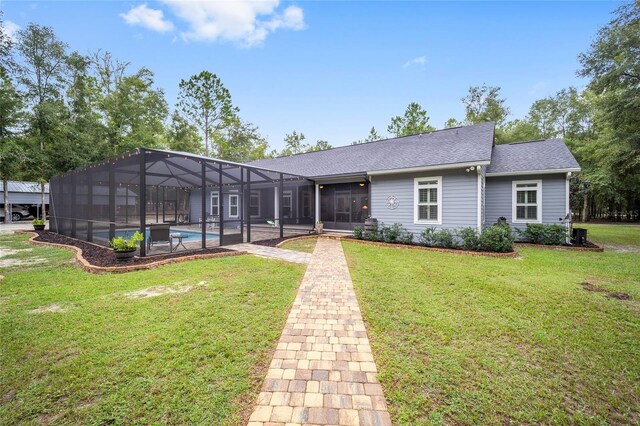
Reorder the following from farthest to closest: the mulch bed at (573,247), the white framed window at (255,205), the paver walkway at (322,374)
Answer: the white framed window at (255,205)
the mulch bed at (573,247)
the paver walkway at (322,374)

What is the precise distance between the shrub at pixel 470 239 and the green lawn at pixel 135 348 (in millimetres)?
5928

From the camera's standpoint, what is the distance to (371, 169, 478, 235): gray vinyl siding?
8.62 meters

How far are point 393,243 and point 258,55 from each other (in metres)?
13.8

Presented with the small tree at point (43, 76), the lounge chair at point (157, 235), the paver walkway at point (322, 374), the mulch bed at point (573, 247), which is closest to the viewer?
the paver walkway at point (322, 374)

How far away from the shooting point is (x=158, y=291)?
4449mm

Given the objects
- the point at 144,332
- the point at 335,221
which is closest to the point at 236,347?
the point at 144,332

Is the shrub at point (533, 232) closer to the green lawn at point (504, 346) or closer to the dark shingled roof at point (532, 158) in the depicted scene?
the dark shingled roof at point (532, 158)

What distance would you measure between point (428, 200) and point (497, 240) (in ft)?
8.41

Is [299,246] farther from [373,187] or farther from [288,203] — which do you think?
[288,203]

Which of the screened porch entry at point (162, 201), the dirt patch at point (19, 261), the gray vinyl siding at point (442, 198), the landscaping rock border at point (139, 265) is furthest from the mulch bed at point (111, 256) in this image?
the gray vinyl siding at point (442, 198)

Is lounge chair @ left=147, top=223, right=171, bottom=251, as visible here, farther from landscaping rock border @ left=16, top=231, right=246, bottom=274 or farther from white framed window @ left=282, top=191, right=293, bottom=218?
white framed window @ left=282, top=191, right=293, bottom=218

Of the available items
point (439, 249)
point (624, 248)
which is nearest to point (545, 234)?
point (624, 248)

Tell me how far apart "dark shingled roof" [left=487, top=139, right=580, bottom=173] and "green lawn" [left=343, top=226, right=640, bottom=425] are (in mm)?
5274

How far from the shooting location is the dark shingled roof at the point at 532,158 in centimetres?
946
